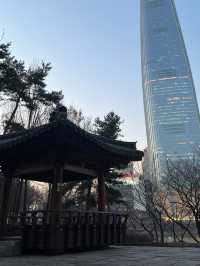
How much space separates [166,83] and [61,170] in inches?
5256

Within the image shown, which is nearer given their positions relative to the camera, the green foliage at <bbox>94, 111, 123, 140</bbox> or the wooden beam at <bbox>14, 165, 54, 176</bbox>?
the wooden beam at <bbox>14, 165, 54, 176</bbox>

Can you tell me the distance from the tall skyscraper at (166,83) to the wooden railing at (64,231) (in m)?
83.9

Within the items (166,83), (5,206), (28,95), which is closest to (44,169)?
(5,206)

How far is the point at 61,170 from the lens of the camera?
29.6 ft

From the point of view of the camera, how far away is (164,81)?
13900cm

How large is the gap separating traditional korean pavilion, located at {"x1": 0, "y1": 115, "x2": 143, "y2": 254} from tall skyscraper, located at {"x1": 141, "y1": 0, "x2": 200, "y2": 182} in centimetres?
8327

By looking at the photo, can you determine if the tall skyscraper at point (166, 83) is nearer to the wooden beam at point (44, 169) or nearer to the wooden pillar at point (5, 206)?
the wooden beam at point (44, 169)

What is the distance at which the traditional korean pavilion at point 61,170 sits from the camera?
8.37 metres

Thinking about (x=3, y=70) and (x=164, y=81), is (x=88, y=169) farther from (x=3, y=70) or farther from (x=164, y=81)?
(x=164, y=81)

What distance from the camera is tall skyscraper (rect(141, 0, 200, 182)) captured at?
10806cm

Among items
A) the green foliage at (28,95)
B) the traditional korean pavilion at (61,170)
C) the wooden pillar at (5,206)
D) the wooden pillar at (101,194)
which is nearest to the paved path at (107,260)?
the traditional korean pavilion at (61,170)

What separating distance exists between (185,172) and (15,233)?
1336 cm

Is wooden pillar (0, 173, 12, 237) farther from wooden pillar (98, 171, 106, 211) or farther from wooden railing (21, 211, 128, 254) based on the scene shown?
wooden pillar (98, 171, 106, 211)

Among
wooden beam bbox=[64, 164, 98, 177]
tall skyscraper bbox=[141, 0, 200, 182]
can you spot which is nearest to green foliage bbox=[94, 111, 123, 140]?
wooden beam bbox=[64, 164, 98, 177]
